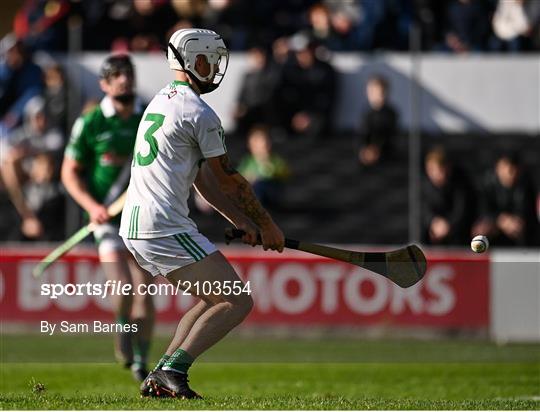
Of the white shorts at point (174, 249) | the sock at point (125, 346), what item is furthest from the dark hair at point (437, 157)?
the white shorts at point (174, 249)

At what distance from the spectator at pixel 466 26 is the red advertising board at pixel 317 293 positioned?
3539 millimetres

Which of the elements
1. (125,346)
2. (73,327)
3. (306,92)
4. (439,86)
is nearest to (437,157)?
(439,86)

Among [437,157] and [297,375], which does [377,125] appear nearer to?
[437,157]

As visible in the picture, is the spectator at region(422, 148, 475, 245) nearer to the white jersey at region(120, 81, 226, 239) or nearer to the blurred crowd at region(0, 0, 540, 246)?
the blurred crowd at region(0, 0, 540, 246)

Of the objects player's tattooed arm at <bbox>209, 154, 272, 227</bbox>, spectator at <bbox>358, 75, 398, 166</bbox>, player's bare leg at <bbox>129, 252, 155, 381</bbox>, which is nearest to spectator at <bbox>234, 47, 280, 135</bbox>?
spectator at <bbox>358, 75, 398, 166</bbox>

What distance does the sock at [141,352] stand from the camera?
35.0ft

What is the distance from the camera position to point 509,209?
A: 17.1 metres

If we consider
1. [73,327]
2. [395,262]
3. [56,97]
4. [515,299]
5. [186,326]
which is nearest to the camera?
[186,326]

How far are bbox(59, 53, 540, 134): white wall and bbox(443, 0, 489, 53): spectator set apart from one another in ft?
1.14

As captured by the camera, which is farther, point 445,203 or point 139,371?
point 445,203

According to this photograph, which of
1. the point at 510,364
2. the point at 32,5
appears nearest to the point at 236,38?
the point at 32,5

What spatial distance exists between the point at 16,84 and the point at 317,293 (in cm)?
494

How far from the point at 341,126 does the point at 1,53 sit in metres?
4.51

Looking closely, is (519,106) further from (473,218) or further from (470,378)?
(470,378)
